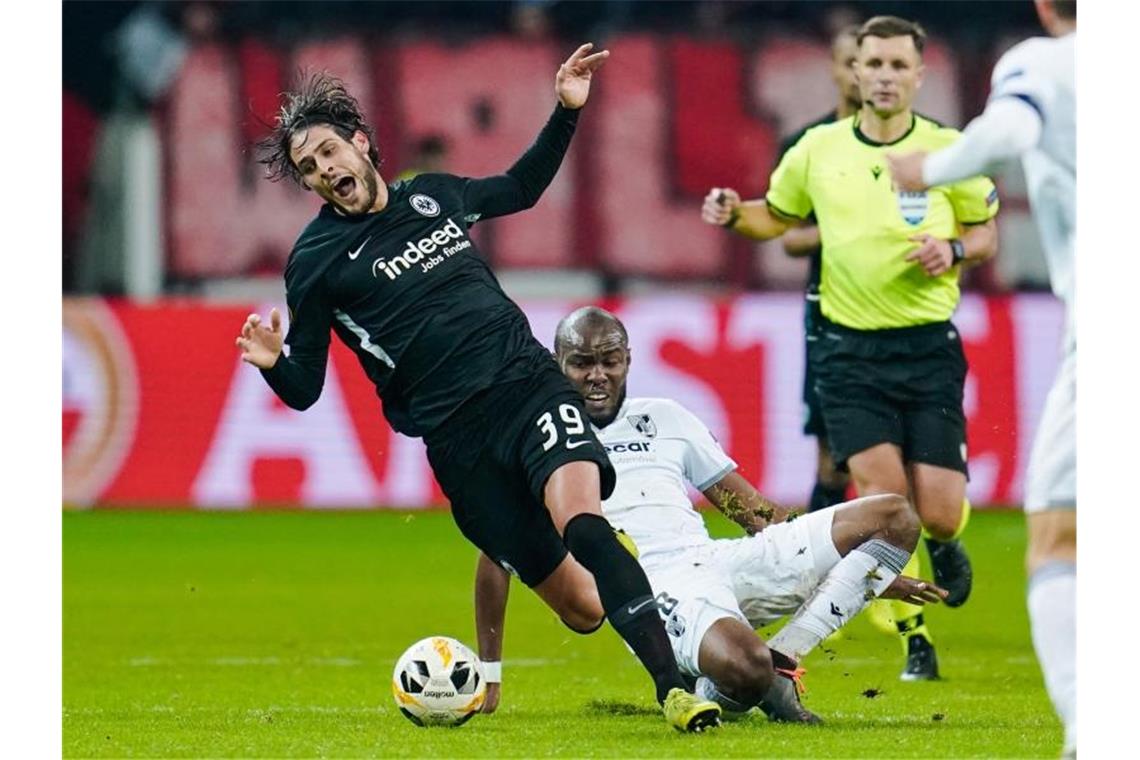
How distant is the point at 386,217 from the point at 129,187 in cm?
1172

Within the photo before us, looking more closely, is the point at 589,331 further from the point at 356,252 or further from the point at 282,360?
the point at 282,360

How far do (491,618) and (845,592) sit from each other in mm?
1120

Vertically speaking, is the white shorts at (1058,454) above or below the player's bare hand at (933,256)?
below

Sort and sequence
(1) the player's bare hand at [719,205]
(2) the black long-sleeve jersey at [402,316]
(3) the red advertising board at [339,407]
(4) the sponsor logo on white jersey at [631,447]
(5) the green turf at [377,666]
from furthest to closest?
(3) the red advertising board at [339,407], (1) the player's bare hand at [719,205], (4) the sponsor logo on white jersey at [631,447], (2) the black long-sleeve jersey at [402,316], (5) the green turf at [377,666]

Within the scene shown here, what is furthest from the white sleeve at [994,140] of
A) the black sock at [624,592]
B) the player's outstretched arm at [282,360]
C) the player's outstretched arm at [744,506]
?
the player's outstretched arm at [282,360]

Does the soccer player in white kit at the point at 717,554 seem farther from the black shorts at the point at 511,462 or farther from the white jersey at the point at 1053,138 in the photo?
the white jersey at the point at 1053,138

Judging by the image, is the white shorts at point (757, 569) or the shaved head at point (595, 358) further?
the shaved head at point (595, 358)

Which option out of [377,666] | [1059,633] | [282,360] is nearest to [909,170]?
[1059,633]

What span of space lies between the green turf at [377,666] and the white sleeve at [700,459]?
0.73 m

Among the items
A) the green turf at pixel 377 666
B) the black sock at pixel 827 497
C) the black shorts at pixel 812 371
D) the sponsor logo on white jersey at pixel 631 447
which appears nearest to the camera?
the green turf at pixel 377 666

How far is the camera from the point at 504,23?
18000 mm

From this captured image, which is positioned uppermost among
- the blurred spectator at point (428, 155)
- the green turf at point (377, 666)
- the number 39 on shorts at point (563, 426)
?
the blurred spectator at point (428, 155)

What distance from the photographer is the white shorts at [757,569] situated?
6.34 meters
